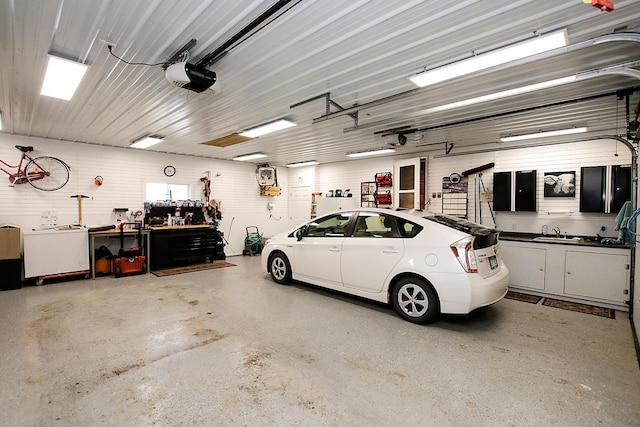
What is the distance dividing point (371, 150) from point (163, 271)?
17.8 ft

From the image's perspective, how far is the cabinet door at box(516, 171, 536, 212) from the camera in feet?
18.0

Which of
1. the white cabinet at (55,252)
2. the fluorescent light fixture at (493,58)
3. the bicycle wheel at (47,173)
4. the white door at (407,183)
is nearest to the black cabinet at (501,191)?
the white door at (407,183)

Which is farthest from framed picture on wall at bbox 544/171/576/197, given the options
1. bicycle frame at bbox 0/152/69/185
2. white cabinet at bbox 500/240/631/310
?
bicycle frame at bbox 0/152/69/185

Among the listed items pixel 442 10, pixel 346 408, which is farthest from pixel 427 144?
pixel 346 408

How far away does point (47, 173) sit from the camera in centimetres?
587

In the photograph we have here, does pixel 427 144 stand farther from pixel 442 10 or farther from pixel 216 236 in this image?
pixel 216 236

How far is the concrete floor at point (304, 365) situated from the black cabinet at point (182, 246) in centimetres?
218

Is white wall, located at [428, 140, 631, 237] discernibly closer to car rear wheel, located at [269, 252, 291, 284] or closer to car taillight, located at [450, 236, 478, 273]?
car taillight, located at [450, 236, 478, 273]

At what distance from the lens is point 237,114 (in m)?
4.39

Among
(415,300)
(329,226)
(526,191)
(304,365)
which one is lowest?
(304,365)

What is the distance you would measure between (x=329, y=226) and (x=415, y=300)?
70.1 inches

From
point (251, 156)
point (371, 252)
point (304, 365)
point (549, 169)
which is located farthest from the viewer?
point (251, 156)

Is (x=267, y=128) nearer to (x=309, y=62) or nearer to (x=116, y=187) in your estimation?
(x=309, y=62)

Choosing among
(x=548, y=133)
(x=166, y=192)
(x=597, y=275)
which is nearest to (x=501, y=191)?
(x=548, y=133)
